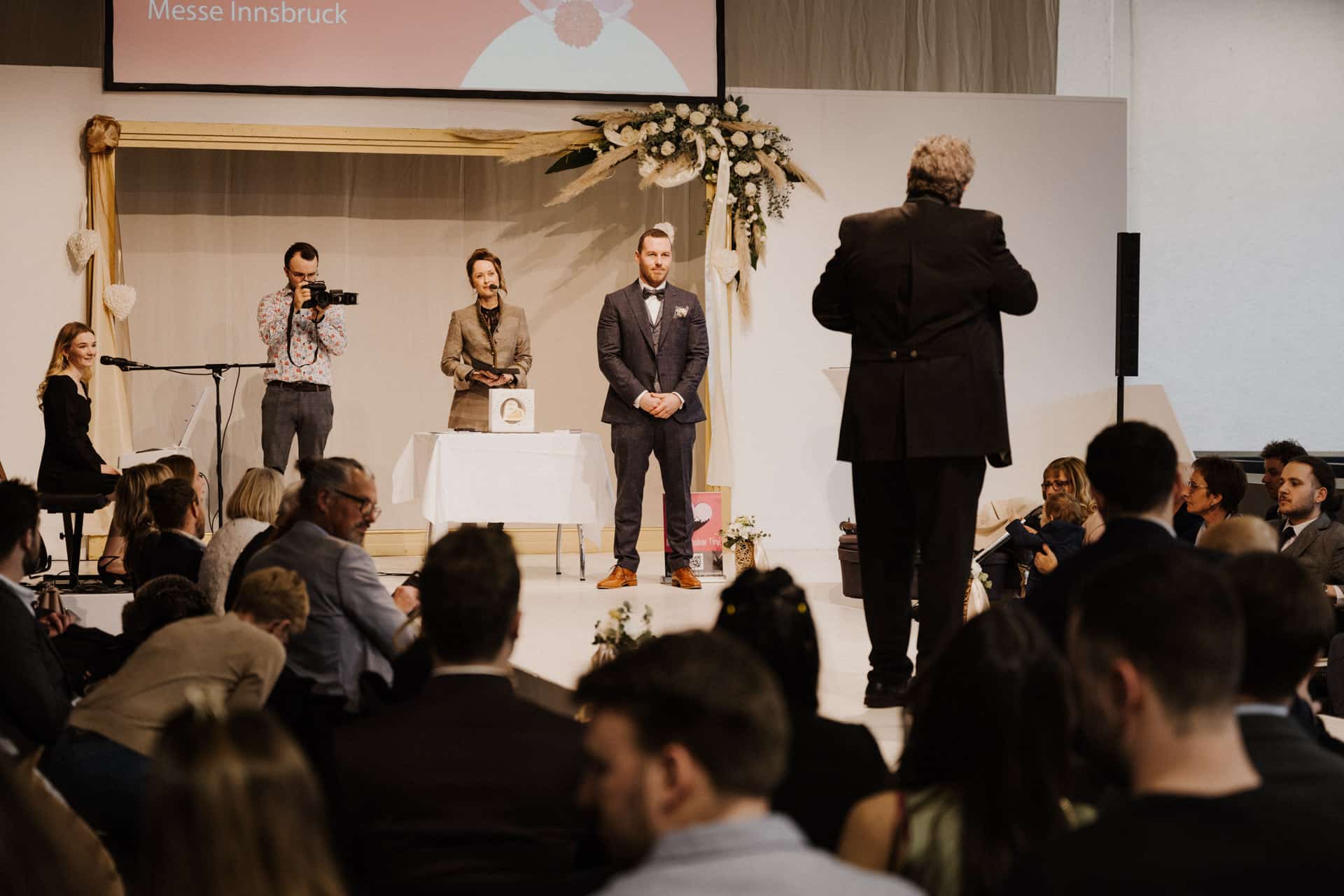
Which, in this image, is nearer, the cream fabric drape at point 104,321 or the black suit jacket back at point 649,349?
the black suit jacket back at point 649,349

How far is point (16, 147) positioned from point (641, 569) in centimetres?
400

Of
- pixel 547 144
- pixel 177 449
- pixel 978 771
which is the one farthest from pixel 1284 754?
pixel 547 144

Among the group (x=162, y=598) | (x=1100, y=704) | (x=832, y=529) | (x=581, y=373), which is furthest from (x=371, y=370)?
(x=1100, y=704)

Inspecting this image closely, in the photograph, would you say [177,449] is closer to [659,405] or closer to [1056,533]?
[659,405]

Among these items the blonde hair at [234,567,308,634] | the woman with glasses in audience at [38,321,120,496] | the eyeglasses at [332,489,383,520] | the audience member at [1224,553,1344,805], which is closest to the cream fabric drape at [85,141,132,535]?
the woman with glasses in audience at [38,321,120,496]

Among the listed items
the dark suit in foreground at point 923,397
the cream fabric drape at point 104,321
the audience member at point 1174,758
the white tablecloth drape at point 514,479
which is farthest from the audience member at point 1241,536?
the cream fabric drape at point 104,321

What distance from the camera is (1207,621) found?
1.39m

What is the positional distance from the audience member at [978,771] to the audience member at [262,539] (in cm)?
222

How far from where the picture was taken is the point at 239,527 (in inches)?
165

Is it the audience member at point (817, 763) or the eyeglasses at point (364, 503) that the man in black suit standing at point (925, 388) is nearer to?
the eyeglasses at point (364, 503)

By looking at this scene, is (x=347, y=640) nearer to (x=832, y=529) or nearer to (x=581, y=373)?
(x=832, y=529)

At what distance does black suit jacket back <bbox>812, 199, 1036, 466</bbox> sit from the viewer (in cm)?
358

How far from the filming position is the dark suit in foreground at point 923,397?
3584 millimetres

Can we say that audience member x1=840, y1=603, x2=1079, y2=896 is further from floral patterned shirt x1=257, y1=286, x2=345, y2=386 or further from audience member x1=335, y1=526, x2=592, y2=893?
floral patterned shirt x1=257, y1=286, x2=345, y2=386
